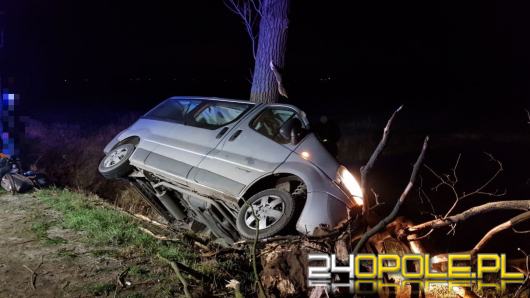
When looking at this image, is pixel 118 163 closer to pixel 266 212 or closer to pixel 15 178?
pixel 15 178

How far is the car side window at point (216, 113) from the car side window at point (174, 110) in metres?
0.19

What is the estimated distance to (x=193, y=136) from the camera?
585 centimetres

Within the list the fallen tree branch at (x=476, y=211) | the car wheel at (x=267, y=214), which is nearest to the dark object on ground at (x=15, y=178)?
the car wheel at (x=267, y=214)

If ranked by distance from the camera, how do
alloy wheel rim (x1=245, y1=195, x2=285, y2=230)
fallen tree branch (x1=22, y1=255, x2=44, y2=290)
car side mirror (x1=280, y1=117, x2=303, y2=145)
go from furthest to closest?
car side mirror (x1=280, y1=117, x2=303, y2=145)
alloy wheel rim (x1=245, y1=195, x2=285, y2=230)
fallen tree branch (x1=22, y1=255, x2=44, y2=290)

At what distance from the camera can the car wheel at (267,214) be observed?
179 inches

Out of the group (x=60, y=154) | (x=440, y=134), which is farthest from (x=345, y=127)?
(x=60, y=154)

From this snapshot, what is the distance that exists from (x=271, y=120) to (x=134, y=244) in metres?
2.48

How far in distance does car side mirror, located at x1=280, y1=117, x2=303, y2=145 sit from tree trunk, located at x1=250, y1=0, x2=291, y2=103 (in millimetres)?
2832

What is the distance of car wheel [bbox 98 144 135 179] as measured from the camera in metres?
6.22

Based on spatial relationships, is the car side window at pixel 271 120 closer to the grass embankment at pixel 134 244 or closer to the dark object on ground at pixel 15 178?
the grass embankment at pixel 134 244

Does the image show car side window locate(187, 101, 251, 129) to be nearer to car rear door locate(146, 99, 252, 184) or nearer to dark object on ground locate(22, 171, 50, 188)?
car rear door locate(146, 99, 252, 184)

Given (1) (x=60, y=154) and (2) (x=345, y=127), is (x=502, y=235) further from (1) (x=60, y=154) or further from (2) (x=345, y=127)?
(1) (x=60, y=154)

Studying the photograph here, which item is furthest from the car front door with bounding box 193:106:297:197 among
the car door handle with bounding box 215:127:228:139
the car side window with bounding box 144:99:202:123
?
the car side window with bounding box 144:99:202:123

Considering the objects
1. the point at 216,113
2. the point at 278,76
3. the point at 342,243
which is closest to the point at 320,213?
the point at 342,243
